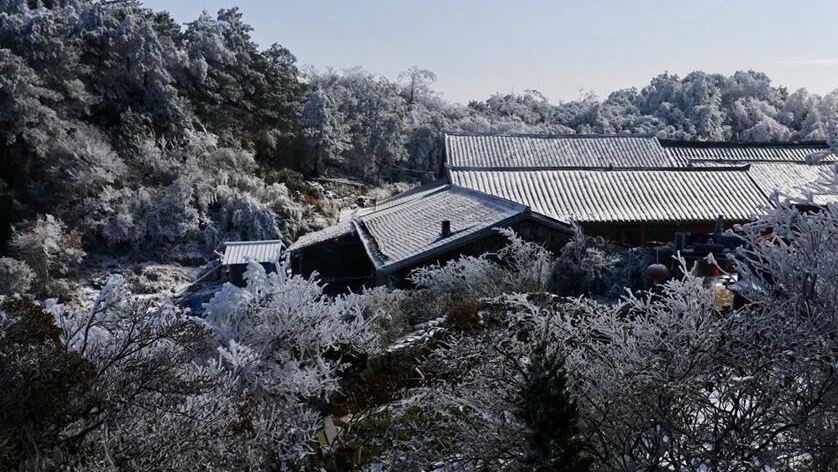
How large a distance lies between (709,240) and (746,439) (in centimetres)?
753

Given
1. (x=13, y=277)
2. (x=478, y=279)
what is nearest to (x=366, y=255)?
(x=478, y=279)

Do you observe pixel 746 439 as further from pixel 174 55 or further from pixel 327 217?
pixel 174 55

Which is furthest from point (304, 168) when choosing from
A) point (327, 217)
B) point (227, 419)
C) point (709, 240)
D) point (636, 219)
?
point (227, 419)

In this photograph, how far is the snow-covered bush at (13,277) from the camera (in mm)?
18172

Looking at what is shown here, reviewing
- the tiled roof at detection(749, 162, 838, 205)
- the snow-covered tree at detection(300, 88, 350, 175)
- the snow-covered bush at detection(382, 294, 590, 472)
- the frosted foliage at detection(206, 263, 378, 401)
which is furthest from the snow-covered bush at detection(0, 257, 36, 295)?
the tiled roof at detection(749, 162, 838, 205)

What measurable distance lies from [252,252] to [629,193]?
10.0 meters

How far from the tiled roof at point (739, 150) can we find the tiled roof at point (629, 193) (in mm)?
7715

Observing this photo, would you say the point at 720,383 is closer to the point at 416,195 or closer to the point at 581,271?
the point at 581,271

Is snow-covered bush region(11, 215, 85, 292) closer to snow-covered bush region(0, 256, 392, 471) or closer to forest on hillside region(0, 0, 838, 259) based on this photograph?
forest on hillside region(0, 0, 838, 259)

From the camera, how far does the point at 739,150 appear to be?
→ 2805 centimetres

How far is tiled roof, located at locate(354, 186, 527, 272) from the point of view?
13.2 m

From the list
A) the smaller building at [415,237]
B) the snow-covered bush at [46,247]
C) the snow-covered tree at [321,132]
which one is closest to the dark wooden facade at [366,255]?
the smaller building at [415,237]

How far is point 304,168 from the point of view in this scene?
32.8 meters

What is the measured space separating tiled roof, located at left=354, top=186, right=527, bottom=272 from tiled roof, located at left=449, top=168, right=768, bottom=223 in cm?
129
